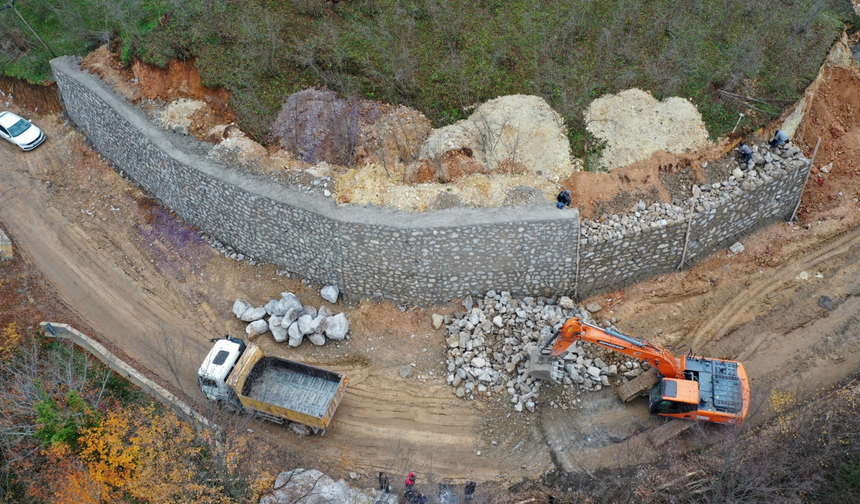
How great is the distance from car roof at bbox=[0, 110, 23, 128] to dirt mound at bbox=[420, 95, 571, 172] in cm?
1810

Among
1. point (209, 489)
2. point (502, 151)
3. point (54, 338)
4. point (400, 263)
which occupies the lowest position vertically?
point (54, 338)

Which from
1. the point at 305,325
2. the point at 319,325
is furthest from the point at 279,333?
the point at 319,325

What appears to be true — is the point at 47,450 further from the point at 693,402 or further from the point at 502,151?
the point at 693,402

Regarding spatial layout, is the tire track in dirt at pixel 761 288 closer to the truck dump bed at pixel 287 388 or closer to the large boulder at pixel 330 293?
the truck dump bed at pixel 287 388

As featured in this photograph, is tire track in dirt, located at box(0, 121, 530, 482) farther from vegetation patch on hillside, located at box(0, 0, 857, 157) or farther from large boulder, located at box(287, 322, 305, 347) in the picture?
vegetation patch on hillside, located at box(0, 0, 857, 157)

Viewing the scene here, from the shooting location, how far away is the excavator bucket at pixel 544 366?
1820 centimetres

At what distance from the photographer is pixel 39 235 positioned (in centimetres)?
2344

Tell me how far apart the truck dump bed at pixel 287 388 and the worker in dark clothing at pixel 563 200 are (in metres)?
8.40

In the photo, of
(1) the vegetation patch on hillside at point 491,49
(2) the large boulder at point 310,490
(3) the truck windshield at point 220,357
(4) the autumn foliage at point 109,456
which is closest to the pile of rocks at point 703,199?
(1) the vegetation patch on hillside at point 491,49

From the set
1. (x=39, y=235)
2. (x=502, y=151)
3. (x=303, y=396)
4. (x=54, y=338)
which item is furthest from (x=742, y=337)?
(x=39, y=235)

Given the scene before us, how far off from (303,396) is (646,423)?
32.8 feet

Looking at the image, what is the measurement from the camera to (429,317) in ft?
67.9

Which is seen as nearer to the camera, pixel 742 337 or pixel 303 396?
pixel 303 396

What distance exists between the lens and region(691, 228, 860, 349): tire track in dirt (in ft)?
64.4
